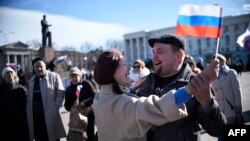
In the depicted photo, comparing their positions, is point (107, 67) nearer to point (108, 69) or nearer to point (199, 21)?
point (108, 69)

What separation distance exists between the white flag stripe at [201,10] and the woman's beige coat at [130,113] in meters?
0.94

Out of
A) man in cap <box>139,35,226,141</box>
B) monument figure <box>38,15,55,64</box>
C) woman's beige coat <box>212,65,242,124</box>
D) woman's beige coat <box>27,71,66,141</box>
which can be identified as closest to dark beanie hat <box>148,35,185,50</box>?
man in cap <box>139,35,226,141</box>

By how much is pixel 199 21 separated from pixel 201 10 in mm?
97

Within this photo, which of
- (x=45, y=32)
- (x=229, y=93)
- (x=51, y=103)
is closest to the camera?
(x=229, y=93)

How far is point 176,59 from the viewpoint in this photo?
102 inches

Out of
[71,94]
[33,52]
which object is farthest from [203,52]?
[71,94]

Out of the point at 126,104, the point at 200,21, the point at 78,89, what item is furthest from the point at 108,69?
the point at 78,89

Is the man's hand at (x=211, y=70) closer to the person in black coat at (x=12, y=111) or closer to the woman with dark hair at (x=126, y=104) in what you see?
the woman with dark hair at (x=126, y=104)

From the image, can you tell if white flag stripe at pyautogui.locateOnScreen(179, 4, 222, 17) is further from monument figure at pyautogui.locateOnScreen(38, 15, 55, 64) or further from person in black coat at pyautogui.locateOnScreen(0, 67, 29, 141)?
monument figure at pyautogui.locateOnScreen(38, 15, 55, 64)

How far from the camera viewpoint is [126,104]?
6.68 ft

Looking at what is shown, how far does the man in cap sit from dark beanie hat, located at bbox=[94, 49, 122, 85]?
484mm

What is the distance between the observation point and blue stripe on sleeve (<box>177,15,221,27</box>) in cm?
251

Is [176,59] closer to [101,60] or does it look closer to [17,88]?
[101,60]

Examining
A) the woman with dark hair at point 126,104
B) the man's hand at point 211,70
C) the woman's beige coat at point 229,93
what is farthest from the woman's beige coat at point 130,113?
the woman's beige coat at point 229,93
